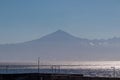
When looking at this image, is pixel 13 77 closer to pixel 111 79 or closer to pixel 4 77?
pixel 4 77

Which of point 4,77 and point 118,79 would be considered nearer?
point 118,79

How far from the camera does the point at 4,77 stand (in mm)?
47062

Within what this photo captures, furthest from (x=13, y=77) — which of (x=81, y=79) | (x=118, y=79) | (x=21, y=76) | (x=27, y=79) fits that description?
(x=118, y=79)

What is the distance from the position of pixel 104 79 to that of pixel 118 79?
4.94 ft

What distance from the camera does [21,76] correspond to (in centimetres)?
4791

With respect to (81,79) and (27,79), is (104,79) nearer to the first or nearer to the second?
(81,79)

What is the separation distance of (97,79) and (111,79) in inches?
58.1

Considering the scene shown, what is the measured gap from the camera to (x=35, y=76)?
144 ft

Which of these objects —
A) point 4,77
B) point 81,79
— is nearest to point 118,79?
point 81,79

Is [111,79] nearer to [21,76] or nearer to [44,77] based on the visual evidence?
[44,77]

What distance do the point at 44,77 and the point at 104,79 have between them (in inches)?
248

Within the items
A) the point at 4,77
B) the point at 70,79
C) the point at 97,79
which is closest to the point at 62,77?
the point at 70,79

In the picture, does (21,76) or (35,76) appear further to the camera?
(21,76)

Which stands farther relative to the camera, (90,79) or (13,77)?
(13,77)
